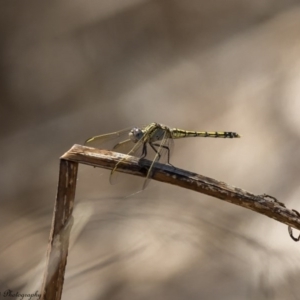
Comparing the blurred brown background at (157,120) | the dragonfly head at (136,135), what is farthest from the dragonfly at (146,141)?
the blurred brown background at (157,120)

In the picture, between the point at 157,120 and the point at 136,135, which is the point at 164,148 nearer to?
the point at 136,135

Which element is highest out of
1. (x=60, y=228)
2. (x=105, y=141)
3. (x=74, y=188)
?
(x=105, y=141)

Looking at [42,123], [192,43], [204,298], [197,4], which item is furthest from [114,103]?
[204,298]

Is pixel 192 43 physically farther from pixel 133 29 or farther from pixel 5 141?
pixel 5 141

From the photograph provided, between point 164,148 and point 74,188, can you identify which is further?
point 164,148

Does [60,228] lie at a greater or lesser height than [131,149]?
lesser

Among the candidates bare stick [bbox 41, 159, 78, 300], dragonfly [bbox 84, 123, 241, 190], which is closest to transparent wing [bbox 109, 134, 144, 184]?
dragonfly [bbox 84, 123, 241, 190]

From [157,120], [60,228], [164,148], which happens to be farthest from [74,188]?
[157,120]
